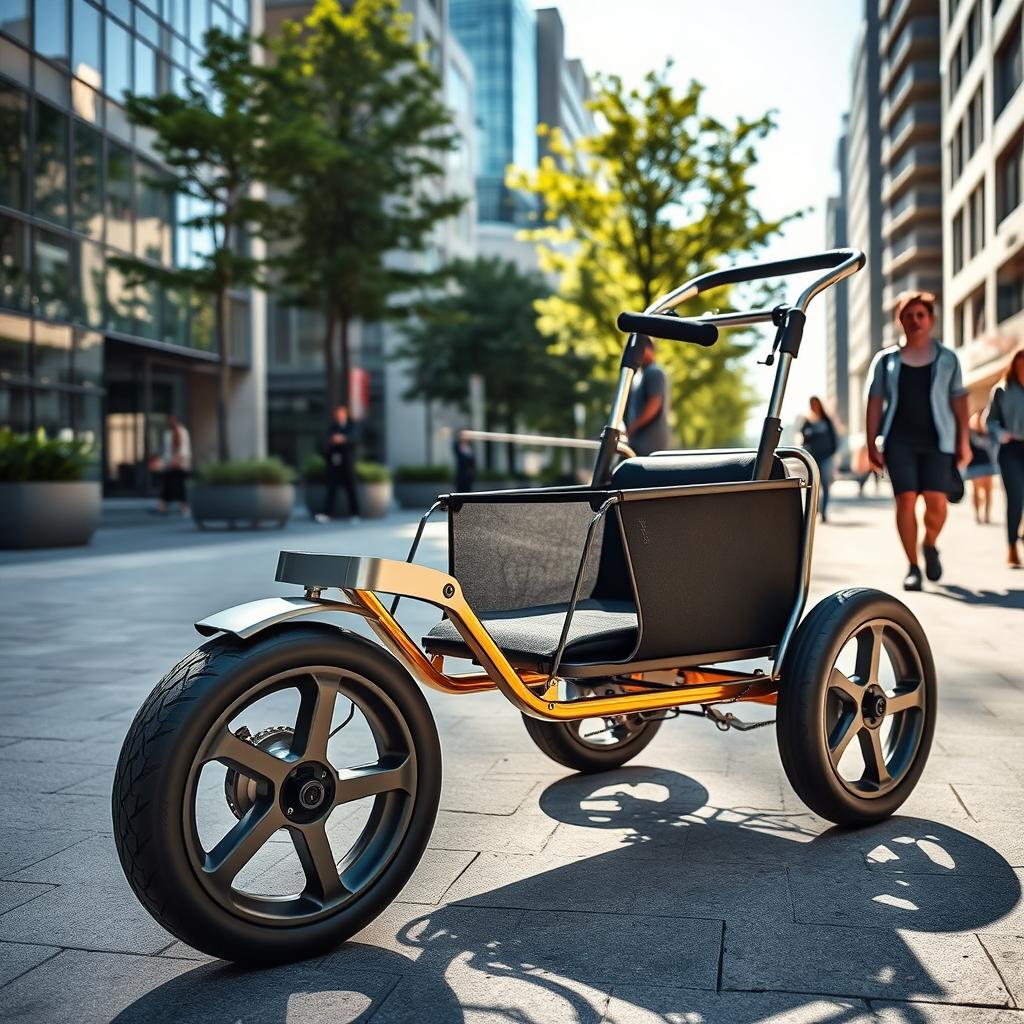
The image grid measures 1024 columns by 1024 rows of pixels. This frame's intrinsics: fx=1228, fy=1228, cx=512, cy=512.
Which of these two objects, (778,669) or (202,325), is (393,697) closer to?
(778,669)

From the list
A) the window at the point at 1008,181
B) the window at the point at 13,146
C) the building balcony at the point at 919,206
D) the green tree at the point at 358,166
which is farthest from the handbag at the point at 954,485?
the building balcony at the point at 919,206

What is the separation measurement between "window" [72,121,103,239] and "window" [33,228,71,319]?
0.82 m

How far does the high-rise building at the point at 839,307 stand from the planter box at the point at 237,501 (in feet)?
311

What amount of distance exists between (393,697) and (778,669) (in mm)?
1211

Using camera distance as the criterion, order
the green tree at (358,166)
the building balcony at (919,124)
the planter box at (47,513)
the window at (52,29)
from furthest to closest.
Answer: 1. the building balcony at (919,124)
2. the green tree at (358,166)
3. the window at (52,29)
4. the planter box at (47,513)

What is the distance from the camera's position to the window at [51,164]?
73.2ft

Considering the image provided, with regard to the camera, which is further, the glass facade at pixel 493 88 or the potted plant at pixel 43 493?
the glass facade at pixel 493 88

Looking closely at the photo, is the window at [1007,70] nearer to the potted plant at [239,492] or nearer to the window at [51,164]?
the window at [51,164]

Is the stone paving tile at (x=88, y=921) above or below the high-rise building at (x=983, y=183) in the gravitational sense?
below

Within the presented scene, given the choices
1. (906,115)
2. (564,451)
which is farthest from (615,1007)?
(906,115)

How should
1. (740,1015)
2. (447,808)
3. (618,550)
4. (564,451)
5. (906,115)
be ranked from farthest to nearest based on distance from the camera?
(906,115) → (564,451) → (618,550) → (447,808) → (740,1015)

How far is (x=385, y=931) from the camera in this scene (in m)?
2.64

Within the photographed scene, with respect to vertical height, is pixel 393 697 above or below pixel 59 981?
above

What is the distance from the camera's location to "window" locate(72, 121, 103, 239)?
77.7 feet
